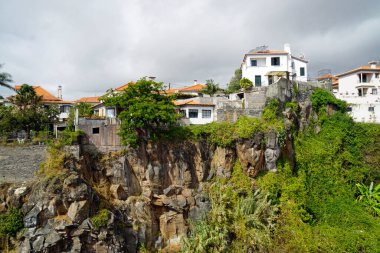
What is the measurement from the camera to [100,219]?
24797 mm

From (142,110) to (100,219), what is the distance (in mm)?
9378

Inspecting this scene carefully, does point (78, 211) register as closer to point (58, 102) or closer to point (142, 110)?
point (142, 110)

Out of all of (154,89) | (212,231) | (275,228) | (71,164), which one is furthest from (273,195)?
(71,164)

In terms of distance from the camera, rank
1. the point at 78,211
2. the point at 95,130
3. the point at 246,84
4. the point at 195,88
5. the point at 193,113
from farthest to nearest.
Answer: the point at 195,88 → the point at 246,84 → the point at 193,113 → the point at 95,130 → the point at 78,211

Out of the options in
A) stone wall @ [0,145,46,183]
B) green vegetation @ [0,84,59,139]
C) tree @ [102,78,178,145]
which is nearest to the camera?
stone wall @ [0,145,46,183]

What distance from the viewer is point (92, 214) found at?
82.4 feet

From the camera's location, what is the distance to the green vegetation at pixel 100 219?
80.6 ft

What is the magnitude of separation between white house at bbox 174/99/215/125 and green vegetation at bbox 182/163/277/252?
8510mm

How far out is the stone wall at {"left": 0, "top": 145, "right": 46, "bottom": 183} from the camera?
26188mm

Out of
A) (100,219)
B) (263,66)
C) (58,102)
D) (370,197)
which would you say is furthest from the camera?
(263,66)

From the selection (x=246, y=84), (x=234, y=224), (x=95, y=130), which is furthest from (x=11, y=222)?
(x=246, y=84)

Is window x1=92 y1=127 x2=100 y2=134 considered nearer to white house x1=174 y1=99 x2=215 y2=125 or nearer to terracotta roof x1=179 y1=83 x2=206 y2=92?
white house x1=174 y1=99 x2=215 y2=125

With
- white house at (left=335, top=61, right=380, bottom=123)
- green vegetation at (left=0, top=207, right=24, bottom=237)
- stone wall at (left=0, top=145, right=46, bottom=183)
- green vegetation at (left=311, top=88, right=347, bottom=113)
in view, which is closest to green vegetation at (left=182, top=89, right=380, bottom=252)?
green vegetation at (left=311, top=88, right=347, bottom=113)

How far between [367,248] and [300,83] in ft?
59.2
